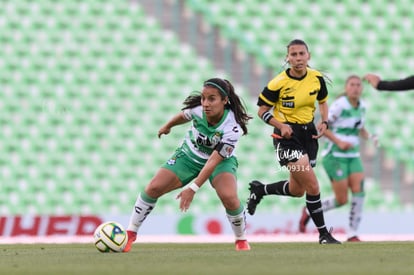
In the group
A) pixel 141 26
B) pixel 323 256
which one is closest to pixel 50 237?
pixel 141 26

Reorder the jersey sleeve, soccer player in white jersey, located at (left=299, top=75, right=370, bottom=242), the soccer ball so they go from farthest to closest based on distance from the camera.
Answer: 1. soccer player in white jersey, located at (left=299, top=75, right=370, bottom=242)
2. the jersey sleeve
3. the soccer ball

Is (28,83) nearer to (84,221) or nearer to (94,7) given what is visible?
(94,7)

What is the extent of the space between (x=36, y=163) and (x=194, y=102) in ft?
→ 25.4

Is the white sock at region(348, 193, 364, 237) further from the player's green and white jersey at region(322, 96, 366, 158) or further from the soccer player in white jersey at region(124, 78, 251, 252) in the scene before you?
the soccer player in white jersey at region(124, 78, 251, 252)

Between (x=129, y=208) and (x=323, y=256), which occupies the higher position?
(x=323, y=256)

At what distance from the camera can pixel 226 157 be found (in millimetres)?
8469

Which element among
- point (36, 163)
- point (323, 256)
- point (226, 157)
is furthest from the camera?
point (36, 163)

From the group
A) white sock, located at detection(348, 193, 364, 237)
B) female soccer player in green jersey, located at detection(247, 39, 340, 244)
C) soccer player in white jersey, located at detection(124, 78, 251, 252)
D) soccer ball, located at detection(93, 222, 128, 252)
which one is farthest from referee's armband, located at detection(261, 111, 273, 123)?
white sock, located at detection(348, 193, 364, 237)

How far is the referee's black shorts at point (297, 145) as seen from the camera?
30.7ft

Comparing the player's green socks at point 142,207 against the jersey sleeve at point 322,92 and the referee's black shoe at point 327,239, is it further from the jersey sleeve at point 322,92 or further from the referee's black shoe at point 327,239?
the jersey sleeve at point 322,92

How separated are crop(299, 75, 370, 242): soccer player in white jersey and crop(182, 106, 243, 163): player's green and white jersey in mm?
3692

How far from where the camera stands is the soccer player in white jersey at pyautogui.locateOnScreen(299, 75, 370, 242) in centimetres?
1223

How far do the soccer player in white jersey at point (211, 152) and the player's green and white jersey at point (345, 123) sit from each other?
3.52 meters

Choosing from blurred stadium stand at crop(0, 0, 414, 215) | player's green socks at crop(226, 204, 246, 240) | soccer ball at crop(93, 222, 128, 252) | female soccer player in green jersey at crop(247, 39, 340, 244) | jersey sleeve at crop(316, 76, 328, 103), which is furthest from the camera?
blurred stadium stand at crop(0, 0, 414, 215)
